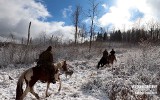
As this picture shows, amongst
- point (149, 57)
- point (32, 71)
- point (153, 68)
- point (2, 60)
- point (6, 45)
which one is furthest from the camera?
point (6, 45)

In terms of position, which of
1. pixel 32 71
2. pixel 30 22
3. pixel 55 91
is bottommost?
pixel 55 91

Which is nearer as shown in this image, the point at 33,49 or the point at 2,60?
the point at 2,60

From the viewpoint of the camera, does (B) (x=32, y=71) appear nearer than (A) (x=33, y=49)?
Yes

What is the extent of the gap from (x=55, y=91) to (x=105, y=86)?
259 cm

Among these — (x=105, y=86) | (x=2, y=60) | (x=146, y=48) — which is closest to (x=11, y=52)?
(x=2, y=60)

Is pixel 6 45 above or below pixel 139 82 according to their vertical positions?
above

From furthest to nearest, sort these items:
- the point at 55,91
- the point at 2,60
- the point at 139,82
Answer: the point at 2,60, the point at 139,82, the point at 55,91

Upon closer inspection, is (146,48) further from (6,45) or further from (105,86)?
(6,45)

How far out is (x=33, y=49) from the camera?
2736 cm

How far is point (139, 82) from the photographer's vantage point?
13.5 metres

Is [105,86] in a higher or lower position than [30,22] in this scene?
lower

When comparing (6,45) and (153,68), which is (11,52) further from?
(153,68)

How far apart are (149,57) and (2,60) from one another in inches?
511

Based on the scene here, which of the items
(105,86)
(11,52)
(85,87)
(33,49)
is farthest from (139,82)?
(33,49)
